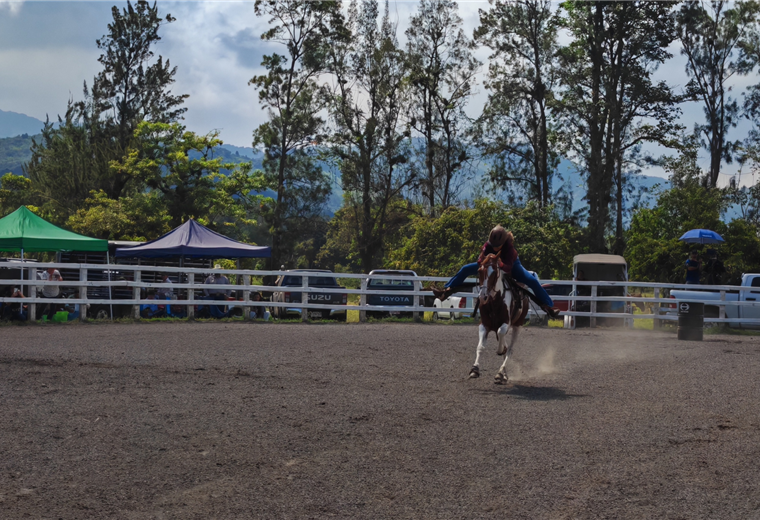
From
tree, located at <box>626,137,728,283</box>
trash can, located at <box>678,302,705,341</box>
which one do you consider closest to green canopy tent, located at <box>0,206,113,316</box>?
trash can, located at <box>678,302,705,341</box>

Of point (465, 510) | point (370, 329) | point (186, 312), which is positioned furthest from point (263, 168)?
point (465, 510)

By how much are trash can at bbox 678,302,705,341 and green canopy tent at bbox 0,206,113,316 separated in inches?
648

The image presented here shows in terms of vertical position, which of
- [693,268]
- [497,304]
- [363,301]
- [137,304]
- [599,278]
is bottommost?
[137,304]

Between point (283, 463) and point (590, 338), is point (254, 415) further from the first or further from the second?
point (590, 338)

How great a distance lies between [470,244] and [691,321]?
1630 centimetres

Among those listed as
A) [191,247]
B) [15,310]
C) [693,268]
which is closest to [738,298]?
[693,268]

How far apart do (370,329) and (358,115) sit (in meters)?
25.3

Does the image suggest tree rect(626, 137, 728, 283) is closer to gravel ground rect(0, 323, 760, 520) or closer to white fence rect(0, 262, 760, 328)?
white fence rect(0, 262, 760, 328)

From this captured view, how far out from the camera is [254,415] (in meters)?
7.70

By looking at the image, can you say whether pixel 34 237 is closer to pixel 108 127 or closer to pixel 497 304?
pixel 497 304

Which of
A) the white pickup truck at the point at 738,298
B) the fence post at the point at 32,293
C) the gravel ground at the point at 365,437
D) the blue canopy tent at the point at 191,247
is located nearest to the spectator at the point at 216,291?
the blue canopy tent at the point at 191,247

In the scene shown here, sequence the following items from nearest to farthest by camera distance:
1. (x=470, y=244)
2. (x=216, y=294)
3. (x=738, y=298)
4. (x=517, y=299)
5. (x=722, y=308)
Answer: (x=517, y=299)
(x=722, y=308)
(x=216, y=294)
(x=738, y=298)
(x=470, y=244)

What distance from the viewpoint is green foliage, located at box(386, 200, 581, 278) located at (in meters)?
34.5

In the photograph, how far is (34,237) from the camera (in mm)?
20188
